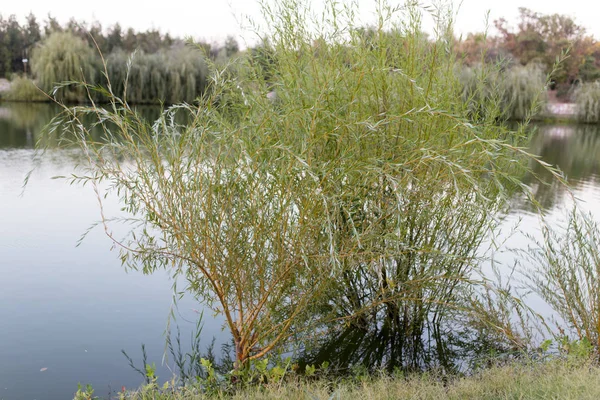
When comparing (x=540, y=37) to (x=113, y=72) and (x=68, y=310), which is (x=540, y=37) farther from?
(x=68, y=310)

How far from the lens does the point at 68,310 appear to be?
244 inches

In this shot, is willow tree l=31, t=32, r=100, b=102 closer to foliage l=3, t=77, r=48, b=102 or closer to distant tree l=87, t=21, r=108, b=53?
foliage l=3, t=77, r=48, b=102

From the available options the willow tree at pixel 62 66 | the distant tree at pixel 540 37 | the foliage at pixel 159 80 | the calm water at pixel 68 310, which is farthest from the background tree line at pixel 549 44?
the calm water at pixel 68 310

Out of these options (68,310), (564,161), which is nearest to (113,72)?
(564,161)

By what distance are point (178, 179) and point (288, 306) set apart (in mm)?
1458

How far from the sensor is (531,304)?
6.69 meters

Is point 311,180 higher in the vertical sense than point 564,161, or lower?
higher

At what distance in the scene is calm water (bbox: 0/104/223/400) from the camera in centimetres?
498

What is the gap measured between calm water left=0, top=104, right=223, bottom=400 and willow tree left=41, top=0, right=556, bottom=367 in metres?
1.31

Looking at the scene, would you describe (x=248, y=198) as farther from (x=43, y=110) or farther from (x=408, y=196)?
(x=43, y=110)

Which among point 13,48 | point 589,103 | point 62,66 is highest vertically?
point 13,48

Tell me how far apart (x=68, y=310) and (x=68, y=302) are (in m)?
0.21

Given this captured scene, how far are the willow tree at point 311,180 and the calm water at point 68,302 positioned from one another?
1.34m

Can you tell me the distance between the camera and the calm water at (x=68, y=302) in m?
5.02
